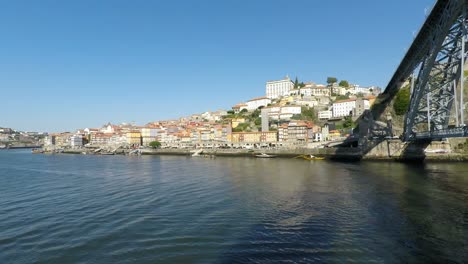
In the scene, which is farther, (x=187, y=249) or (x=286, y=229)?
(x=286, y=229)

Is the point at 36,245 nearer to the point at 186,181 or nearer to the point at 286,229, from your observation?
the point at 286,229

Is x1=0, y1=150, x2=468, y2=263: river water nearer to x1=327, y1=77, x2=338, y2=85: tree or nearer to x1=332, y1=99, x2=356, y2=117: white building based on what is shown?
x1=332, y1=99, x2=356, y2=117: white building

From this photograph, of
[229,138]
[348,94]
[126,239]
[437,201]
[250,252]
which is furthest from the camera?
[348,94]

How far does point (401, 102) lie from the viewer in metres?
53.0

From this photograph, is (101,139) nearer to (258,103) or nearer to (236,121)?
(236,121)

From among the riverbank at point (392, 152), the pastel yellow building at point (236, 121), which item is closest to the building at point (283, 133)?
the riverbank at point (392, 152)

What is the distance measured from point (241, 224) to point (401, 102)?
51.0 meters

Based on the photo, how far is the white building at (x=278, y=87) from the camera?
401 ft

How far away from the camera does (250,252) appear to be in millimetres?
9055

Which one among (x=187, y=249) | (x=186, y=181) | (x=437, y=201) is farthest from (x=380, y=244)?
(x=186, y=181)

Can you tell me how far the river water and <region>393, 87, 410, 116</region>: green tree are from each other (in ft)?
117

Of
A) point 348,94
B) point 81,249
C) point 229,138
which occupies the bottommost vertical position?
point 81,249

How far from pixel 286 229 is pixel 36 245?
340 inches

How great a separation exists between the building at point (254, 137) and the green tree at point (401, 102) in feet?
89.8
